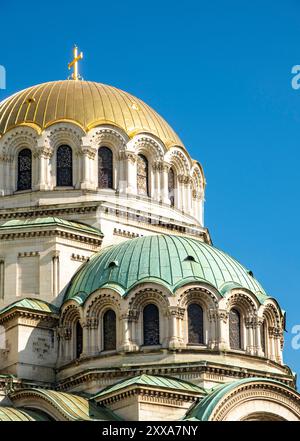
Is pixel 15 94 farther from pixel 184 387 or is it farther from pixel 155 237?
pixel 184 387

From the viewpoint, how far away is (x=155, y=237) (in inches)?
1781

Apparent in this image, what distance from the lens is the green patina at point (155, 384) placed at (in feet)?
129

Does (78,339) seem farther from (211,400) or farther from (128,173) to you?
(128,173)

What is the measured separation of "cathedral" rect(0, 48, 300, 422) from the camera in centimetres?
4003

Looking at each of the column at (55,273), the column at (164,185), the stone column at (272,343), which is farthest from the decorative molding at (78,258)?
the stone column at (272,343)

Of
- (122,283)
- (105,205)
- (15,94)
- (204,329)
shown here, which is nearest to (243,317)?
(204,329)

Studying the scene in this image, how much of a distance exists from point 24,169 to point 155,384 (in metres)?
13.2

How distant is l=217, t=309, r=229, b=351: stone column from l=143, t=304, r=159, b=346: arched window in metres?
2.09

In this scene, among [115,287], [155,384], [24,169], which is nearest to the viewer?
[155,384]

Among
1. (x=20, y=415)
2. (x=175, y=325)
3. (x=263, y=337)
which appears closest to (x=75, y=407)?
(x=20, y=415)

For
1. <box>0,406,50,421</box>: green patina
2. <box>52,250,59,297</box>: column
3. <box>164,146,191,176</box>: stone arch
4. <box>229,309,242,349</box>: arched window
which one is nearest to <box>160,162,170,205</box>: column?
<box>164,146,191,176</box>: stone arch

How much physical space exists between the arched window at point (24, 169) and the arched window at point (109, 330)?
8.33 metres

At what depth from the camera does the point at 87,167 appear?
4850cm

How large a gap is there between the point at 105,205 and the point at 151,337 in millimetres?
7226
